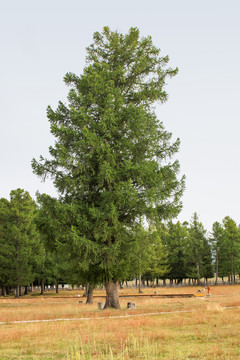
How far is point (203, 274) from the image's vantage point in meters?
76.9

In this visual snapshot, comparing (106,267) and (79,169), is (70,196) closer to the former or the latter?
(79,169)

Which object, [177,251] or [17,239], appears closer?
[17,239]

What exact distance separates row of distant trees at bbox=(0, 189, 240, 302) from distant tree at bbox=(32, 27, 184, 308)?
0.82 m

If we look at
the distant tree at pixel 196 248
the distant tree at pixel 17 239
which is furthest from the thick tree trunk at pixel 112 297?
the distant tree at pixel 196 248

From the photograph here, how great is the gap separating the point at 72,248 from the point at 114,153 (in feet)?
18.9

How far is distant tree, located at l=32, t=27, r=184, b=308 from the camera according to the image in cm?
1928

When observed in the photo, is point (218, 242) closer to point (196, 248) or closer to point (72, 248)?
point (196, 248)

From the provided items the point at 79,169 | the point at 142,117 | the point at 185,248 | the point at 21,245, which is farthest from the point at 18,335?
the point at 185,248

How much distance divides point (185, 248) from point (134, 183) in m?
59.7

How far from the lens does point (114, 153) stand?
2025 cm

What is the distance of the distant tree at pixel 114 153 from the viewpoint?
63.3 ft

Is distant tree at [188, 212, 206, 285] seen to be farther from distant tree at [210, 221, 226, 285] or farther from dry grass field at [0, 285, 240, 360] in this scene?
dry grass field at [0, 285, 240, 360]

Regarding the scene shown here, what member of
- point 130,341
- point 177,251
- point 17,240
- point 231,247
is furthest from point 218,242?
point 130,341

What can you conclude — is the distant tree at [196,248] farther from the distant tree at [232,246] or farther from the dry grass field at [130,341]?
the dry grass field at [130,341]
